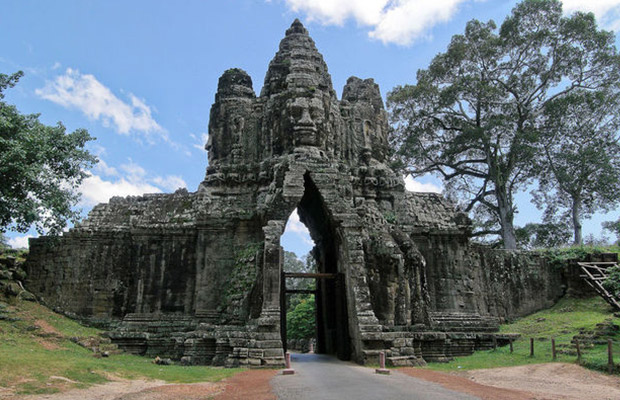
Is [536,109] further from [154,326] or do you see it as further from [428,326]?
[154,326]


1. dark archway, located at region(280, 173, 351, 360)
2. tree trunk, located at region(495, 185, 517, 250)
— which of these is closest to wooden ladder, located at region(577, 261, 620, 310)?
tree trunk, located at region(495, 185, 517, 250)

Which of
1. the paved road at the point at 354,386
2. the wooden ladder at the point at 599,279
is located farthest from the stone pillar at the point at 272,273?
the wooden ladder at the point at 599,279

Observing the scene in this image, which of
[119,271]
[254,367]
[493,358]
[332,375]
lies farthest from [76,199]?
[493,358]

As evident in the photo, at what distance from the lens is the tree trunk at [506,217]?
2847 centimetres

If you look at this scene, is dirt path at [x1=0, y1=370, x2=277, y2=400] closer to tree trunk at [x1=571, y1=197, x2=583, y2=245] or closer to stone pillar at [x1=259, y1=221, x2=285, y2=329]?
stone pillar at [x1=259, y1=221, x2=285, y2=329]

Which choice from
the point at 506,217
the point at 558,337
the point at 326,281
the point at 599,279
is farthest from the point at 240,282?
the point at 506,217

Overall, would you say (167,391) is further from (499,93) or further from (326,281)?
(499,93)

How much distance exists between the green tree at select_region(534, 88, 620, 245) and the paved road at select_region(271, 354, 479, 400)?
2125cm

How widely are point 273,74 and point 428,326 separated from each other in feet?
39.6

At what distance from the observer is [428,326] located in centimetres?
1598

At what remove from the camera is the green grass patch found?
13.7 m

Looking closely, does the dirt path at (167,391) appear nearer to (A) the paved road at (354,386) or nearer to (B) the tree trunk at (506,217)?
(A) the paved road at (354,386)

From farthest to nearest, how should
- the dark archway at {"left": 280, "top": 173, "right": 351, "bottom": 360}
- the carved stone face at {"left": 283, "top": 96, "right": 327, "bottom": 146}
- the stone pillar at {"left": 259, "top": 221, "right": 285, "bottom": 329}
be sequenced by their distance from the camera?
the carved stone face at {"left": 283, "top": 96, "right": 327, "bottom": 146}
the dark archway at {"left": 280, "top": 173, "right": 351, "bottom": 360}
the stone pillar at {"left": 259, "top": 221, "right": 285, "bottom": 329}

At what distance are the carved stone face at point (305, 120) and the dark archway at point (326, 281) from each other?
205 cm
